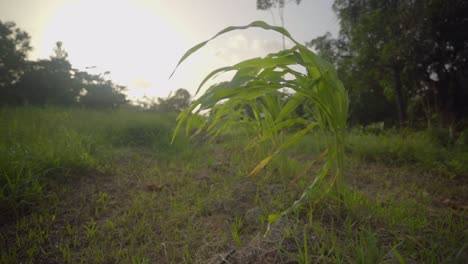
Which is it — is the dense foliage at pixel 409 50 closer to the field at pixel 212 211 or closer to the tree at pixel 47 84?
the field at pixel 212 211

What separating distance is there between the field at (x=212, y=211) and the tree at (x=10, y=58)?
13.2 m

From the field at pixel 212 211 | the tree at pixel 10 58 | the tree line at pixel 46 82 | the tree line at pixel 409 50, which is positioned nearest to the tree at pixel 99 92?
the tree line at pixel 46 82

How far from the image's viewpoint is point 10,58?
11125 millimetres

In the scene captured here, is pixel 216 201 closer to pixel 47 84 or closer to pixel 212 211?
pixel 212 211

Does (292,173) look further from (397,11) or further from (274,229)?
(397,11)

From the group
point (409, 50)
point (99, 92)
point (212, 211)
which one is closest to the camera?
point (212, 211)

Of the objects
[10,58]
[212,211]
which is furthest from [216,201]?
[10,58]

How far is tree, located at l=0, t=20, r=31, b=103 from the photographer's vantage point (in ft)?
34.5

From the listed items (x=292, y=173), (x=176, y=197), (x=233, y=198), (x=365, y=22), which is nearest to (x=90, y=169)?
(x=176, y=197)

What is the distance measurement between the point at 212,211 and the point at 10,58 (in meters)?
16.4

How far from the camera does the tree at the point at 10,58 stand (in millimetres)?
10523

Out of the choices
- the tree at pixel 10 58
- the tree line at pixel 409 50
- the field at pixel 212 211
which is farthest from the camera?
the tree at pixel 10 58

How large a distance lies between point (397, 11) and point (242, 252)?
827 cm

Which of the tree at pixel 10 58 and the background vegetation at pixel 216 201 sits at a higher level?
the tree at pixel 10 58
